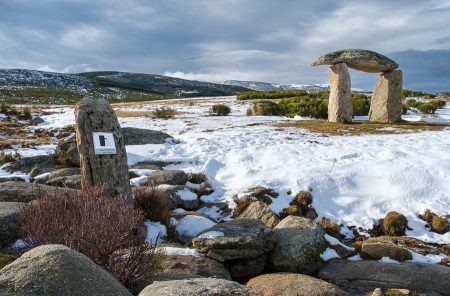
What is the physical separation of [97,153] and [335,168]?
6380 millimetres

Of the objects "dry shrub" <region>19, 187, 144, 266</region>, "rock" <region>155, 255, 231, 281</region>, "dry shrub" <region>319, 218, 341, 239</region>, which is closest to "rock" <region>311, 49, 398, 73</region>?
"dry shrub" <region>319, 218, 341, 239</region>

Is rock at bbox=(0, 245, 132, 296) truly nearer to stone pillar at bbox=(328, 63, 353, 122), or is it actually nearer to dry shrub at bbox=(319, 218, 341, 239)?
dry shrub at bbox=(319, 218, 341, 239)

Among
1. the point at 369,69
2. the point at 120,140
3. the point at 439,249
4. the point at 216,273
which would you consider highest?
the point at 369,69

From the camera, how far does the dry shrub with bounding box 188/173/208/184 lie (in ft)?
35.3

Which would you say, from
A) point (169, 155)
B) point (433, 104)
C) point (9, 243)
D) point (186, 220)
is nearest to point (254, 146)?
point (169, 155)

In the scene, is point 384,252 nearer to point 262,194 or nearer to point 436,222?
point 436,222

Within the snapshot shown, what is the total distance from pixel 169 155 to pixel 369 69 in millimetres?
10934

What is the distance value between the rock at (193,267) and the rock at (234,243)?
0.62 feet

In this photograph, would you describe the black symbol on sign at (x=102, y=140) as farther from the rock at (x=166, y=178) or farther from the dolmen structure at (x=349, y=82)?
the dolmen structure at (x=349, y=82)

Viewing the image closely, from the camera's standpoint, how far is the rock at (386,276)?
232 inches

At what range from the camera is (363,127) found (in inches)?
657

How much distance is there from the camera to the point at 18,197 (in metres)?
7.32

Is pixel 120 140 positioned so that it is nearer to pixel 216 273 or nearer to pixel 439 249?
pixel 216 273

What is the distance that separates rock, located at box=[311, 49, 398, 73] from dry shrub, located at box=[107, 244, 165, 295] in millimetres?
15230
